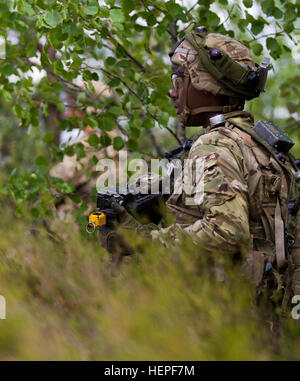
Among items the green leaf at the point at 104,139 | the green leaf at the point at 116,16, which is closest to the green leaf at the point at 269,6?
the green leaf at the point at 116,16

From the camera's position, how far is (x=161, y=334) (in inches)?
77.1

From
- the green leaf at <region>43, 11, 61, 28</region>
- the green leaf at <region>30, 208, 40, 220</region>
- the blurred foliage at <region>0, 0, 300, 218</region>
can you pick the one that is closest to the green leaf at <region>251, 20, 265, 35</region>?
the blurred foliage at <region>0, 0, 300, 218</region>

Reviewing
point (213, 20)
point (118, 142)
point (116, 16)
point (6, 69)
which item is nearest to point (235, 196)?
point (116, 16)

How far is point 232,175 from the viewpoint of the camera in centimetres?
278

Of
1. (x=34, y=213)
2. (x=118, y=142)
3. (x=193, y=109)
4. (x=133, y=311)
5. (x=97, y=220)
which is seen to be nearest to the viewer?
(x=133, y=311)

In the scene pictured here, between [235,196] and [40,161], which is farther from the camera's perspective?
[40,161]

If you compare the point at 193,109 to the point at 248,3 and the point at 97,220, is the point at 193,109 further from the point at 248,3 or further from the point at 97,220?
the point at 248,3

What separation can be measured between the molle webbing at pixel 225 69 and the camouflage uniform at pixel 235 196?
0.04m

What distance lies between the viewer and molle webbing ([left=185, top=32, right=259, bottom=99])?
125 inches

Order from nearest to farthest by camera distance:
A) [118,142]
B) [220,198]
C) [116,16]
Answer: [220,198], [116,16], [118,142]

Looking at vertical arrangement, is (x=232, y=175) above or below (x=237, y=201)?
above

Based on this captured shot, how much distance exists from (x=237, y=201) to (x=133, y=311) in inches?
36.6

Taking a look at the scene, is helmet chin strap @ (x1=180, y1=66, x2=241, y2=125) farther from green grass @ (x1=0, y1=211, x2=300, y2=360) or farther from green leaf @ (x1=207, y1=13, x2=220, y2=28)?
green leaf @ (x1=207, y1=13, x2=220, y2=28)
